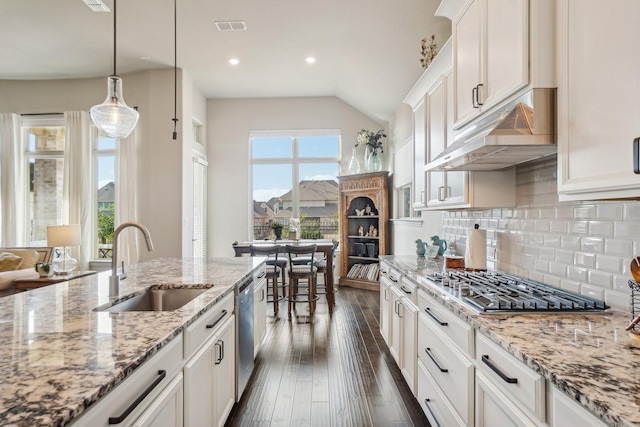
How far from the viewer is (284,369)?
293 cm

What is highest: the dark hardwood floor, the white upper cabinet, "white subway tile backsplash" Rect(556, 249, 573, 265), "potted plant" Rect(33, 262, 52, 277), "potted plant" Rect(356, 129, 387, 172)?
"potted plant" Rect(356, 129, 387, 172)

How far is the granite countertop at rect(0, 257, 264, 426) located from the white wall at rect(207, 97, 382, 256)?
4554 millimetres

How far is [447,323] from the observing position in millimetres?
1650

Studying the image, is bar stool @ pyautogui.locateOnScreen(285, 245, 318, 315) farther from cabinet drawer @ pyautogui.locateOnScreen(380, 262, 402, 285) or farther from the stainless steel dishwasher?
the stainless steel dishwasher

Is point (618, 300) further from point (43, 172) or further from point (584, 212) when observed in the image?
point (43, 172)

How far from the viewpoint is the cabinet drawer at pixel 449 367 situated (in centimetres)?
142

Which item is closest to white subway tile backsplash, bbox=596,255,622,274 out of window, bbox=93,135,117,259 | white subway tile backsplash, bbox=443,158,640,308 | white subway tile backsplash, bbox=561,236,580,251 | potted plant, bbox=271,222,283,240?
white subway tile backsplash, bbox=443,158,640,308

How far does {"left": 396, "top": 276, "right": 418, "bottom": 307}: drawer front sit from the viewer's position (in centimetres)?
223

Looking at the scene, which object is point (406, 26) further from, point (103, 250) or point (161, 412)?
point (103, 250)

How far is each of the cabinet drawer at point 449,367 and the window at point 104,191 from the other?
5.39 m

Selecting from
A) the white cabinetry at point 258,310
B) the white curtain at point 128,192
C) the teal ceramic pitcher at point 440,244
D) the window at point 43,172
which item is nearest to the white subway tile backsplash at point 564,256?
the teal ceramic pitcher at point 440,244

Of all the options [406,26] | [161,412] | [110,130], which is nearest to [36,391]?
[161,412]

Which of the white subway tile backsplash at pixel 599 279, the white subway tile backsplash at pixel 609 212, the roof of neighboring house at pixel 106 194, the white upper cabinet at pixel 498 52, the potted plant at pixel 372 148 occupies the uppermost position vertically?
the potted plant at pixel 372 148

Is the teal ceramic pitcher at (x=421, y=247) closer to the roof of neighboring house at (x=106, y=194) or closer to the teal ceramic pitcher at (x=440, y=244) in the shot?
the teal ceramic pitcher at (x=440, y=244)
